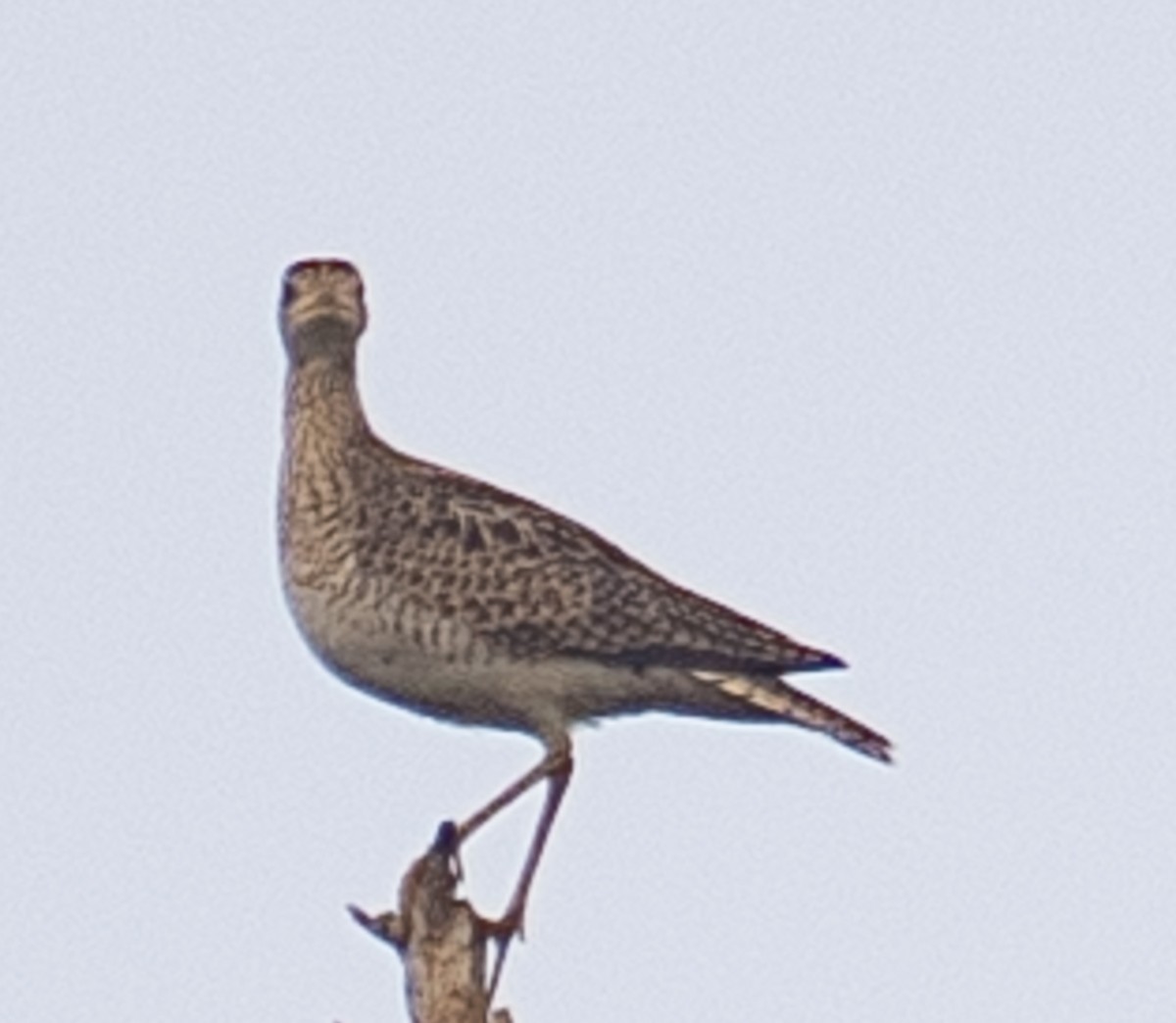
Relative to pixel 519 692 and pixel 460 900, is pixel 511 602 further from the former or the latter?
pixel 460 900

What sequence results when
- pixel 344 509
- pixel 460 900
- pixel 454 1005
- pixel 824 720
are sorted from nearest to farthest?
pixel 454 1005, pixel 460 900, pixel 824 720, pixel 344 509

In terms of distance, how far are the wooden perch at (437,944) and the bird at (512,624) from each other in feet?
7.04

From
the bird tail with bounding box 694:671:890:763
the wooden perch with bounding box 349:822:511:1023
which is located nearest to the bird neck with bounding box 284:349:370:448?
the bird tail with bounding box 694:671:890:763

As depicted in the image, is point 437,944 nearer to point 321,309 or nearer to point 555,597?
point 555,597

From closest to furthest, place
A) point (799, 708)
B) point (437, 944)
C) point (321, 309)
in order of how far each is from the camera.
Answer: point (437, 944) < point (799, 708) < point (321, 309)

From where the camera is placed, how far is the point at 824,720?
15.1 m

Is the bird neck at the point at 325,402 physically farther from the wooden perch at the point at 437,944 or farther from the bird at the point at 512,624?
the wooden perch at the point at 437,944

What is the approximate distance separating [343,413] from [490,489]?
26.5 inches

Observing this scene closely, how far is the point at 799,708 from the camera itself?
15.3 metres

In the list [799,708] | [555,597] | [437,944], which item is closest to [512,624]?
[555,597]

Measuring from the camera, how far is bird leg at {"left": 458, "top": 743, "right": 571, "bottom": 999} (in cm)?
1374

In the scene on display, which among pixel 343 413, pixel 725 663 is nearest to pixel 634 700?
pixel 725 663

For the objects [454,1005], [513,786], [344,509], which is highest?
[344,509]

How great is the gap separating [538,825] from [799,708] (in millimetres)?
1026
